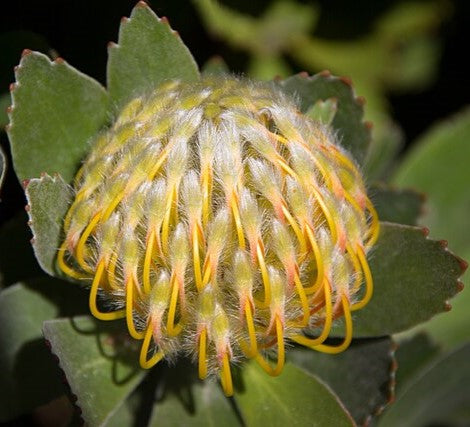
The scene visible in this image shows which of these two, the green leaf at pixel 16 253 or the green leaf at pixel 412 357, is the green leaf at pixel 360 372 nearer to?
the green leaf at pixel 412 357

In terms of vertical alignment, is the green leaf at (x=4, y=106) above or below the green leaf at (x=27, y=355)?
above

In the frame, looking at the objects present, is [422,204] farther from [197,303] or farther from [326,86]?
[197,303]

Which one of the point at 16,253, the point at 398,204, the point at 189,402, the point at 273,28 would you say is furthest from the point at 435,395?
the point at 273,28

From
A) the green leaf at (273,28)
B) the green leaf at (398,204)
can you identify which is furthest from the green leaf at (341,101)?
the green leaf at (273,28)

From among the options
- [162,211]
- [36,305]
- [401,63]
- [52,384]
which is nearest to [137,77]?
[162,211]

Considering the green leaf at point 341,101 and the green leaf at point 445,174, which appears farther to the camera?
the green leaf at point 445,174

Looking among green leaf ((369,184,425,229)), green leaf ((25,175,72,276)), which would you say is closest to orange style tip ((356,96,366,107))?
green leaf ((369,184,425,229))

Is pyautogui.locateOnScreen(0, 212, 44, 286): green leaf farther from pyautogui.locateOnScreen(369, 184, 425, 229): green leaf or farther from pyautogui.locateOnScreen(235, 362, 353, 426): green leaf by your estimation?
pyautogui.locateOnScreen(369, 184, 425, 229): green leaf
